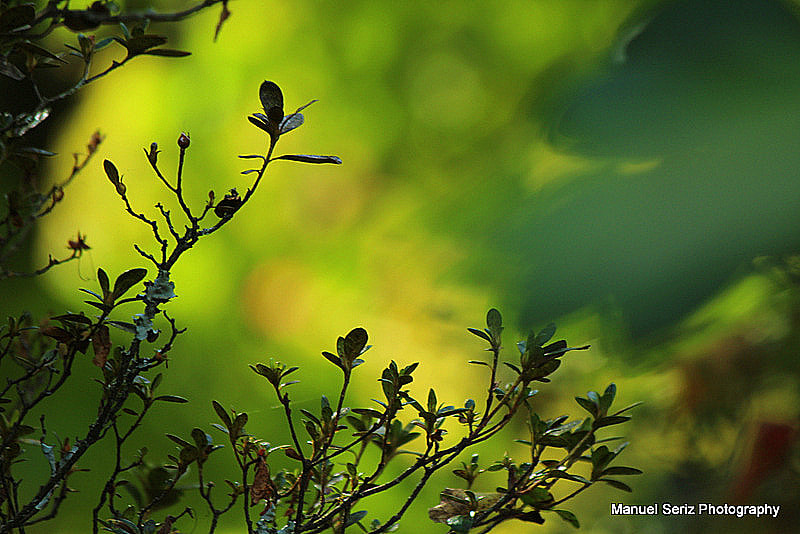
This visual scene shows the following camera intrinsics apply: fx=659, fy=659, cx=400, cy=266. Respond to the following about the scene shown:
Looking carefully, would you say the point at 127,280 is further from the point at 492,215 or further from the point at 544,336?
the point at 492,215

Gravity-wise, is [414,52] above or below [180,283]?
above

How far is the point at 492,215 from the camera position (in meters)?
1.43

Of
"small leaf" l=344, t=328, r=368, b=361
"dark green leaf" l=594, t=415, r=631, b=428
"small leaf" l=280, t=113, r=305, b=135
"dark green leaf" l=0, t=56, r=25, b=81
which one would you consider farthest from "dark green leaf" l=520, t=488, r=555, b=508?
"dark green leaf" l=0, t=56, r=25, b=81

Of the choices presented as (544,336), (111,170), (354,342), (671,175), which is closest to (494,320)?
(544,336)

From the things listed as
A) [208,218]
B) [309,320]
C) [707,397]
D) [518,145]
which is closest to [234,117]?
[208,218]

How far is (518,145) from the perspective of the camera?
143cm

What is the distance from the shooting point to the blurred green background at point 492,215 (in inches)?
53.1

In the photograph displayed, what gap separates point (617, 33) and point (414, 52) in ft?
1.45

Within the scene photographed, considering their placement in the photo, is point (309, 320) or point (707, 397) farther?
point (309, 320)

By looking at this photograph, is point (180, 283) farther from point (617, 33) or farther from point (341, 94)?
point (617, 33)

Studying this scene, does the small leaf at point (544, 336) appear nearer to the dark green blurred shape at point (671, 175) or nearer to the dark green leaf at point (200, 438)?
the dark green leaf at point (200, 438)

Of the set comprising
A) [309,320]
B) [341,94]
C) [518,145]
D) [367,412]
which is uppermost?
[341,94]

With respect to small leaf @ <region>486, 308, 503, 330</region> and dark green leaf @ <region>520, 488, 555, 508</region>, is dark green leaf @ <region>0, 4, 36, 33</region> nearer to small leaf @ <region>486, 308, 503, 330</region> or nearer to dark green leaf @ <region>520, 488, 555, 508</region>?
small leaf @ <region>486, 308, 503, 330</region>

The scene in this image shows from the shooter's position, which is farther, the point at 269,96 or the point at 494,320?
the point at 494,320
